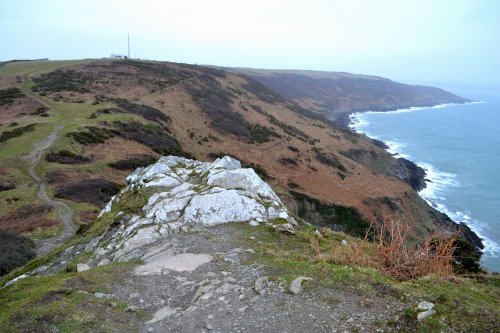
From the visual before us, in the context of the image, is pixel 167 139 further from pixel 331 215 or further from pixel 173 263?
pixel 173 263

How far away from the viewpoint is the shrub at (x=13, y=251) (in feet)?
62.6

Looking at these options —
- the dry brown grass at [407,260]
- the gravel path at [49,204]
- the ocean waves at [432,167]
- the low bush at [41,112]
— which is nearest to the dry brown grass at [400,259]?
the dry brown grass at [407,260]

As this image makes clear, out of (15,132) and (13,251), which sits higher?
(15,132)

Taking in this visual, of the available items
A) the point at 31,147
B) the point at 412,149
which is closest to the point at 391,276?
the point at 31,147

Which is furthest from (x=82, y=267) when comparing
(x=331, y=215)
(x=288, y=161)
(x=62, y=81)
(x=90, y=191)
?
(x=62, y=81)

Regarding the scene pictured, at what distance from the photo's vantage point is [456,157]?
10212 cm

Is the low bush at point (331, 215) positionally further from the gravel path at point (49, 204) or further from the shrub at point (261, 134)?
the gravel path at point (49, 204)

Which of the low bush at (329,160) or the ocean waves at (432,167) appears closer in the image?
the ocean waves at (432,167)

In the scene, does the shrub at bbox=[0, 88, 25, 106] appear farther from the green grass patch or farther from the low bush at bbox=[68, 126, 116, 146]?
the green grass patch

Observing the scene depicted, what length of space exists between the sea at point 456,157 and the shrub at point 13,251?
3408 cm

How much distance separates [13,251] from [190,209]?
32.1 ft

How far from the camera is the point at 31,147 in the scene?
37.2 meters

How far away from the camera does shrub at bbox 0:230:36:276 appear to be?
751 inches

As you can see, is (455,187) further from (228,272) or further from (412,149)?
(228,272)
